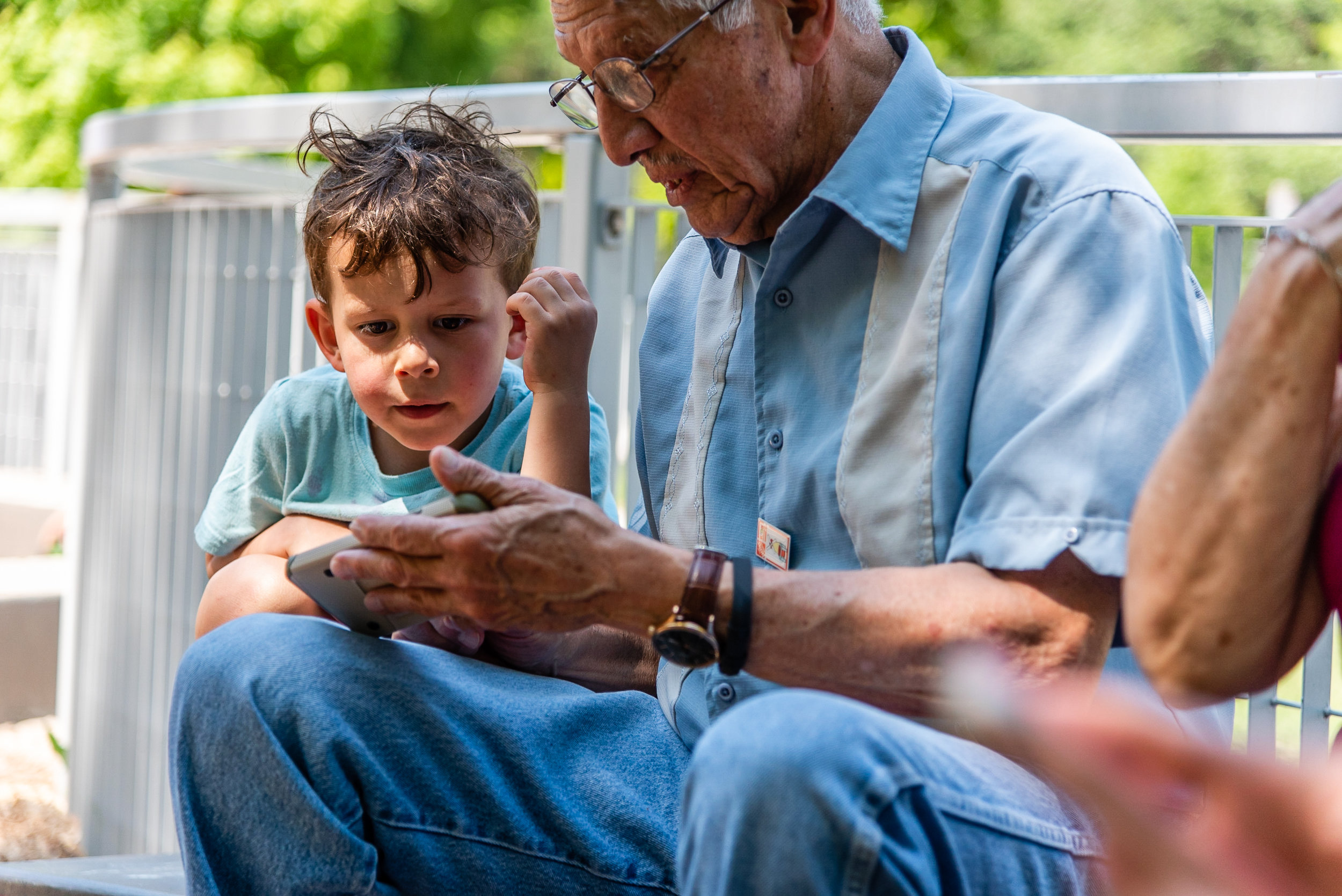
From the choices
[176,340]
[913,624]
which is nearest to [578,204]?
[176,340]

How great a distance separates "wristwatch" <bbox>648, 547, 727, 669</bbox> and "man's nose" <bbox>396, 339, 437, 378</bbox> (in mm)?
742

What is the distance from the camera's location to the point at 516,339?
237cm

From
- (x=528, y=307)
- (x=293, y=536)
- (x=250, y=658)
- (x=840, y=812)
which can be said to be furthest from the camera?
(x=293, y=536)

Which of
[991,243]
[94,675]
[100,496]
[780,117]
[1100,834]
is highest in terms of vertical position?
[780,117]

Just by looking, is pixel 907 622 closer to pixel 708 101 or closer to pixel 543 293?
pixel 708 101

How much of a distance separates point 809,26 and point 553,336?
23.7 inches

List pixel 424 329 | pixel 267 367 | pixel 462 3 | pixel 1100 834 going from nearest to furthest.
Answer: pixel 1100 834
pixel 424 329
pixel 267 367
pixel 462 3

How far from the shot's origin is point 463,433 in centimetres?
237

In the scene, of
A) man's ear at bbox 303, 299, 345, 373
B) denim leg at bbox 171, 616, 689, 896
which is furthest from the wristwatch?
man's ear at bbox 303, 299, 345, 373

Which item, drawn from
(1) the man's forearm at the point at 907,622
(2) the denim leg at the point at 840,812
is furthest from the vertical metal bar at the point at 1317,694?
(2) the denim leg at the point at 840,812

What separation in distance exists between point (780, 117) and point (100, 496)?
299 centimetres

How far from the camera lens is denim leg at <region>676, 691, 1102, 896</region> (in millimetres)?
1340

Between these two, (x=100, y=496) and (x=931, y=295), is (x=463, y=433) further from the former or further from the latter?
(x=100, y=496)

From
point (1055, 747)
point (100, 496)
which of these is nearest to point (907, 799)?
point (1055, 747)
